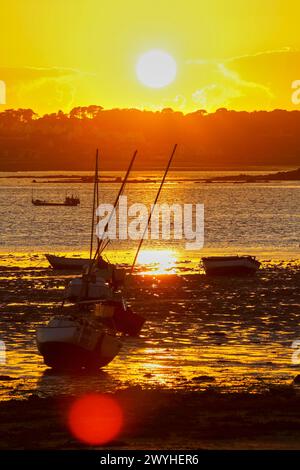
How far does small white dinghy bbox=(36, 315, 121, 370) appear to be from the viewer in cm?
3406

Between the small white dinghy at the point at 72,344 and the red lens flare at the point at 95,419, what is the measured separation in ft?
13.7

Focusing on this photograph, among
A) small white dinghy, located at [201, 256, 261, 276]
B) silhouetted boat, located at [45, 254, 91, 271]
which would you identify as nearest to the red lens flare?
small white dinghy, located at [201, 256, 261, 276]

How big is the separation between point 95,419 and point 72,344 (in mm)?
7838

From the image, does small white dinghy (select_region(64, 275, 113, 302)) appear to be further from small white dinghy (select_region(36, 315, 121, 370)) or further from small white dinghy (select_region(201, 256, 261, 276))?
small white dinghy (select_region(201, 256, 261, 276))

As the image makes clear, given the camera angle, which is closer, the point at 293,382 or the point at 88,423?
the point at 88,423

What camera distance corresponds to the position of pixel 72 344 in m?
34.1

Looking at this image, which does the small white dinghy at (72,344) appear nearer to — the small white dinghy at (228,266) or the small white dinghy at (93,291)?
the small white dinghy at (93,291)

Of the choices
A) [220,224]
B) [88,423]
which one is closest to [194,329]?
[88,423]

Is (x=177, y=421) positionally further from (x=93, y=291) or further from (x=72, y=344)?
(x=93, y=291)

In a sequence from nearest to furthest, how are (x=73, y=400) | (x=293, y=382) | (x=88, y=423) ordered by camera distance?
(x=88, y=423) < (x=73, y=400) < (x=293, y=382)

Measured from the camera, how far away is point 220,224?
491 feet

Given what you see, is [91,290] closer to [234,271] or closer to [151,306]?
[151,306]

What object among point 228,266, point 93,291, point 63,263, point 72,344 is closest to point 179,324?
point 93,291
